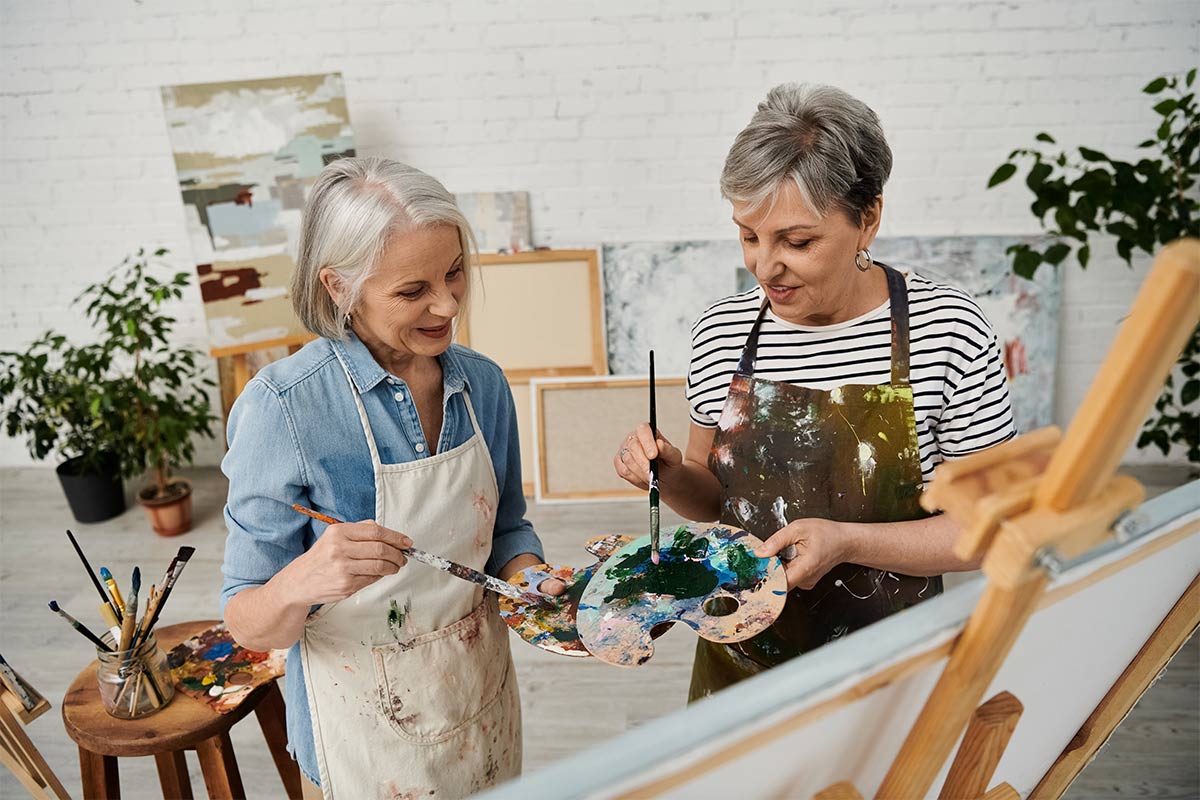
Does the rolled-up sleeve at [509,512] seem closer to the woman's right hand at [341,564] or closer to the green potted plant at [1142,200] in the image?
the woman's right hand at [341,564]

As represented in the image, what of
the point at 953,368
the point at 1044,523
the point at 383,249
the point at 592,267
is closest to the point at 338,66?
the point at 592,267

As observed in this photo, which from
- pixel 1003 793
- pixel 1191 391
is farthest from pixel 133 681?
pixel 1191 391

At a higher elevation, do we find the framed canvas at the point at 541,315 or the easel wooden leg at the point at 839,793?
the easel wooden leg at the point at 839,793

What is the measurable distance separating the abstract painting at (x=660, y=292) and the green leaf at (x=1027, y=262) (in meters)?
1.12

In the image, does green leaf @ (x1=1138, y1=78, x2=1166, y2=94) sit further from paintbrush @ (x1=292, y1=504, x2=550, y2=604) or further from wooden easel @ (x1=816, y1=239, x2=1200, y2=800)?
wooden easel @ (x1=816, y1=239, x2=1200, y2=800)

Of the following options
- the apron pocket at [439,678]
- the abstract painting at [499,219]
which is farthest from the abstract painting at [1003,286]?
the apron pocket at [439,678]

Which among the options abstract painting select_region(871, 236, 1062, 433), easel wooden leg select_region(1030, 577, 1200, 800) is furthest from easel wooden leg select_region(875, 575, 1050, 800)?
abstract painting select_region(871, 236, 1062, 433)

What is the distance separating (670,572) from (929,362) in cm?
52

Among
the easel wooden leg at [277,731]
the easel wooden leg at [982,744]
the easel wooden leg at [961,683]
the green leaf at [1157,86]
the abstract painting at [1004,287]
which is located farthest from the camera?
the abstract painting at [1004,287]

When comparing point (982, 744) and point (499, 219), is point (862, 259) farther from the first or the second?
point (499, 219)

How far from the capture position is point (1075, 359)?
4.00 metres

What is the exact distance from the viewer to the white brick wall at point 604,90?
3646 millimetres

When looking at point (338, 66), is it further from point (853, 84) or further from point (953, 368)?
point (953, 368)

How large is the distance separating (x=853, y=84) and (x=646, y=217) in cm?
102
